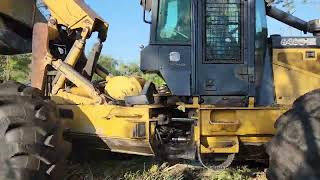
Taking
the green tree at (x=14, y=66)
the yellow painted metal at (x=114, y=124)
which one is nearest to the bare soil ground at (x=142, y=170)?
the yellow painted metal at (x=114, y=124)

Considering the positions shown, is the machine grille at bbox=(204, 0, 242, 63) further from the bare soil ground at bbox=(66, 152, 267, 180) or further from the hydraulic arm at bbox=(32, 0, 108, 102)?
the bare soil ground at bbox=(66, 152, 267, 180)

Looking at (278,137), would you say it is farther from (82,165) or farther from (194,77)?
(82,165)

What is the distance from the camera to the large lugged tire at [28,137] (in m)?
4.79

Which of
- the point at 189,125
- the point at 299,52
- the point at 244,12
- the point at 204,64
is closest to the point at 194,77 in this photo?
the point at 204,64

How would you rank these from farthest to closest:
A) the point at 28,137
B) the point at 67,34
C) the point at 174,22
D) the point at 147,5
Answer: the point at 67,34, the point at 147,5, the point at 174,22, the point at 28,137

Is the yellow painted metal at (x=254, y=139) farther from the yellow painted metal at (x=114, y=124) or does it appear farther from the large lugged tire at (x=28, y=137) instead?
the large lugged tire at (x=28, y=137)

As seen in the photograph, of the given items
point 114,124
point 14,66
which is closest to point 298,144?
point 114,124

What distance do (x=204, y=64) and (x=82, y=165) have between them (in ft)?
7.60

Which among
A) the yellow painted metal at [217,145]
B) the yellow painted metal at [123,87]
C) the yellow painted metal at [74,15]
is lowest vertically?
the yellow painted metal at [217,145]

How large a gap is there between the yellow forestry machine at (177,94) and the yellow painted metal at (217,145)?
0.03 ft

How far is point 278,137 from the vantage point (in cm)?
450

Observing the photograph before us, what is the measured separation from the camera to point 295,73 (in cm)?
580

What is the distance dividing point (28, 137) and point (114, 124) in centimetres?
112

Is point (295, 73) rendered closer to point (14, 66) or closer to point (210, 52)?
point (210, 52)
